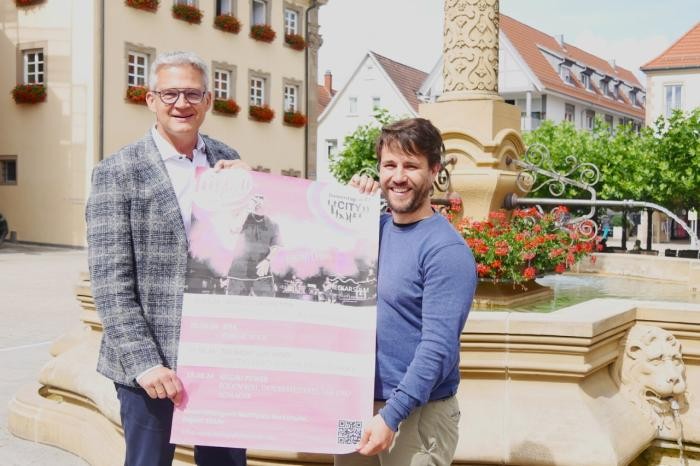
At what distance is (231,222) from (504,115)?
4.95 meters

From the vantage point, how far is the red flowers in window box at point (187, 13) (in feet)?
85.2

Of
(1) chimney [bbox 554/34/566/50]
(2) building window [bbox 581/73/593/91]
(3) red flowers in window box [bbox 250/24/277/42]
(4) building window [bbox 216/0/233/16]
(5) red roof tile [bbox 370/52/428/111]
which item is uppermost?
(1) chimney [bbox 554/34/566/50]

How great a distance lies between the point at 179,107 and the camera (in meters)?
2.61

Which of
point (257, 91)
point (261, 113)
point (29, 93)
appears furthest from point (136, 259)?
point (257, 91)

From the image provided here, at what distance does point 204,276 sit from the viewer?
8.27 ft

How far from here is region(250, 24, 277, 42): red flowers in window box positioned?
2914cm

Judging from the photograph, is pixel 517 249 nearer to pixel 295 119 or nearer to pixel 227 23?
pixel 227 23

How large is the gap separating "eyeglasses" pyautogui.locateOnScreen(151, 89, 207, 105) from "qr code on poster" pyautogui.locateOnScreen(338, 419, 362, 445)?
3.46 ft

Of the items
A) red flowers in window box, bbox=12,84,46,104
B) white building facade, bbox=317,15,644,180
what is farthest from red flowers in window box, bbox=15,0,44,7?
white building facade, bbox=317,15,644,180

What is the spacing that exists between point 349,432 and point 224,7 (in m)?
27.3

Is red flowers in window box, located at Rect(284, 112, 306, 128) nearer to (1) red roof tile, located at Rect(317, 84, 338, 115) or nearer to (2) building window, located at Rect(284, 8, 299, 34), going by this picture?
(2) building window, located at Rect(284, 8, 299, 34)

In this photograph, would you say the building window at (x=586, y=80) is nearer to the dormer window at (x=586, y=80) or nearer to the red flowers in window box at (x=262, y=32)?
the dormer window at (x=586, y=80)

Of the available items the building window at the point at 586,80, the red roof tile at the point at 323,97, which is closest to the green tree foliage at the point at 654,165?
the red roof tile at the point at 323,97

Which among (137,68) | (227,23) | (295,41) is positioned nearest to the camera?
(137,68)
